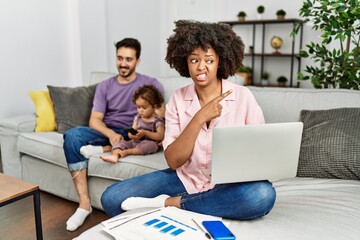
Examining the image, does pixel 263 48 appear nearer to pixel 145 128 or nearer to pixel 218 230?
pixel 145 128

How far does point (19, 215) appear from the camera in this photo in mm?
2209

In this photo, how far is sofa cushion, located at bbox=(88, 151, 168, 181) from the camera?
1967 millimetres

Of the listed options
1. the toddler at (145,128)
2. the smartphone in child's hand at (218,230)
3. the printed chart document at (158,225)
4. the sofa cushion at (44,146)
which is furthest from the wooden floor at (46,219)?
the smartphone in child's hand at (218,230)

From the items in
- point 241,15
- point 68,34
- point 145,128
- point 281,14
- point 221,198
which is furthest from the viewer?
point 241,15

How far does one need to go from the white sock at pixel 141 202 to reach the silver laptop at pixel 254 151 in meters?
0.29

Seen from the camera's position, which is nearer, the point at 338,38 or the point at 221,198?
the point at 221,198

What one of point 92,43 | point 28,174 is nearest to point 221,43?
point 28,174

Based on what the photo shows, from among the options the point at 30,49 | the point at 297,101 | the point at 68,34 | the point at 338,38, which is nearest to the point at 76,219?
the point at 297,101

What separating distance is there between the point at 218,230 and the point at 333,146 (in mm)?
868

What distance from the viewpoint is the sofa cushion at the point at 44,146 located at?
2305 millimetres

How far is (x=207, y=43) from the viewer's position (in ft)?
4.66

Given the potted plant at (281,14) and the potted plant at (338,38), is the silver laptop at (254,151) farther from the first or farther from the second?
the potted plant at (281,14)

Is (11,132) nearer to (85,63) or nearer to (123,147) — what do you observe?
(123,147)

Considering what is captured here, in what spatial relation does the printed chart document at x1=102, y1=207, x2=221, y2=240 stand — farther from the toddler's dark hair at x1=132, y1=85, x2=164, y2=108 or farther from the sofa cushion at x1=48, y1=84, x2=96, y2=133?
the sofa cushion at x1=48, y1=84, x2=96, y2=133
